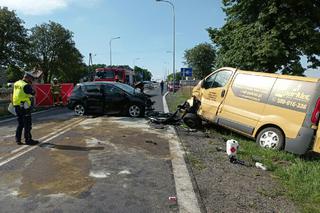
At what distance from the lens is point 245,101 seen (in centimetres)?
1016

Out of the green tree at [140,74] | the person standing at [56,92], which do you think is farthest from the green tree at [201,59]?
the person standing at [56,92]

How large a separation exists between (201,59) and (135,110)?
5034 centimetres

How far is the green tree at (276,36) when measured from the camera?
18.3 meters

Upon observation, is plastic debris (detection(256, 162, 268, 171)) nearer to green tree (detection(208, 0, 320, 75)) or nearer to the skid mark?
the skid mark

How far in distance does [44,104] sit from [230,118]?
15.7 m

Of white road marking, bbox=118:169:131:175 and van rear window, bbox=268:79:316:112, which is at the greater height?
van rear window, bbox=268:79:316:112

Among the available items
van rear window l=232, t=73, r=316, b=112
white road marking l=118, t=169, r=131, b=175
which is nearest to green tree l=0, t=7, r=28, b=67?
van rear window l=232, t=73, r=316, b=112

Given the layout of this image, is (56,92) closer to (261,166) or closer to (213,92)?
Result: (213,92)

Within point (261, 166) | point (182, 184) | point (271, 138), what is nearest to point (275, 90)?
point (271, 138)

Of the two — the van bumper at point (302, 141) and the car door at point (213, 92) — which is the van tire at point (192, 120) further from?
the van bumper at point (302, 141)

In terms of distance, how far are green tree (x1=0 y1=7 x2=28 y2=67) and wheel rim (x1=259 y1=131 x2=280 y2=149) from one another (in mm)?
35215

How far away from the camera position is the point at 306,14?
62.0 feet

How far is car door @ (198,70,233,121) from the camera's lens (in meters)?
11.1

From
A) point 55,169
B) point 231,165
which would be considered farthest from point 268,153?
point 55,169
